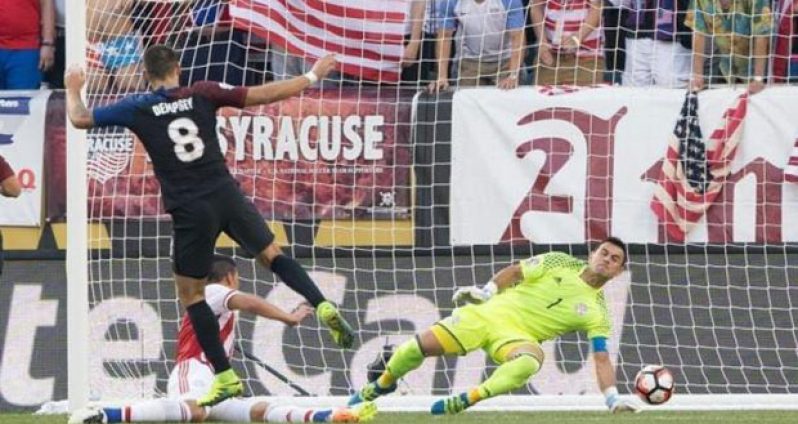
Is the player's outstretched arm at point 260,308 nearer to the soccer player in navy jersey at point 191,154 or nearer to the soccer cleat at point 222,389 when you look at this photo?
the soccer cleat at point 222,389

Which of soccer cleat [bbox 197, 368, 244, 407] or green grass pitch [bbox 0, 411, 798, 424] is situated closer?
soccer cleat [bbox 197, 368, 244, 407]

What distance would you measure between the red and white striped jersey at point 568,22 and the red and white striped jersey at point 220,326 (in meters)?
3.42

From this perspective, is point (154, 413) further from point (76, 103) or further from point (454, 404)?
point (76, 103)

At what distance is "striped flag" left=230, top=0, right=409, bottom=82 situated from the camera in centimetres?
1563

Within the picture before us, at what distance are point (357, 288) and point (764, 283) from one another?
306 cm

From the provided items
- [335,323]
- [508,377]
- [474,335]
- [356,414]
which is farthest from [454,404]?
[335,323]

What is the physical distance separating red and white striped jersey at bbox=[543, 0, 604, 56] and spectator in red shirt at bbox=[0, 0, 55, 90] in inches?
154

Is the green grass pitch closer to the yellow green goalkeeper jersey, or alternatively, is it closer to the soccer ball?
the soccer ball

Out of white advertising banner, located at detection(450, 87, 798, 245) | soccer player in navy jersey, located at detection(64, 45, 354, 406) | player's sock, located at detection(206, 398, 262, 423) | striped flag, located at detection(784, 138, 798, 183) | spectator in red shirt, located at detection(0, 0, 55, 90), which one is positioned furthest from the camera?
spectator in red shirt, located at detection(0, 0, 55, 90)

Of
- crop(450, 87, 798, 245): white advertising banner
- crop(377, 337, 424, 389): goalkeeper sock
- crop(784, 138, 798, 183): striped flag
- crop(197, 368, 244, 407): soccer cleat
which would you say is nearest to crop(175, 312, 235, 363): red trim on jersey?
crop(377, 337, 424, 389): goalkeeper sock

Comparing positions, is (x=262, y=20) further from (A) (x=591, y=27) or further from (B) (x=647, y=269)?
(B) (x=647, y=269)

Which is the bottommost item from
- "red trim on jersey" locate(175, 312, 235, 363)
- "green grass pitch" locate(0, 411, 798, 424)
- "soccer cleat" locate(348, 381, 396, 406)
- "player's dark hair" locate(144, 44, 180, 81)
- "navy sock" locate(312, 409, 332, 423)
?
"green grass pitch" locate(0, 411, 798, 424)

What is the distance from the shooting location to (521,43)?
15.8 meters

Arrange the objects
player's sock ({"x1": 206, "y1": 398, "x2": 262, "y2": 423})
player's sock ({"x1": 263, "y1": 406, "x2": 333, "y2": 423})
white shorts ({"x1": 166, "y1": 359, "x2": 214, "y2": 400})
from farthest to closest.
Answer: white shorts ({"x1": 166, "y1": 359, "x2": 214, "y2": 400}) → player's sock ({"x1": 206, "y1": 398, "x2": 262, "y2": 423}) → player's sock ({"x1": 263, "y1": 406, "x2": 333, "y2": 423})
